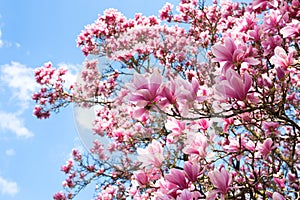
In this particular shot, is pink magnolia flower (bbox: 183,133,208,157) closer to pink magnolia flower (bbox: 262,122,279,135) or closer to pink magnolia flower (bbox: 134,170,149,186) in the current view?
pink magnolia flower (bbox: 134,170,149,186)

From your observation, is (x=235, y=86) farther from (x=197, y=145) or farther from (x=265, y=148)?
(x=265, y=148)

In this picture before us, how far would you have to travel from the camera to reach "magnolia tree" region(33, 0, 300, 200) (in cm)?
137

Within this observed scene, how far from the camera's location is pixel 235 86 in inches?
50.0

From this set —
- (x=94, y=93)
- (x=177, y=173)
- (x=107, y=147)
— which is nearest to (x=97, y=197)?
(x=94, y=93)

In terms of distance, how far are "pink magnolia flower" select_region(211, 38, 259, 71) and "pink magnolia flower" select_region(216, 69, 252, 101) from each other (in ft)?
0.42

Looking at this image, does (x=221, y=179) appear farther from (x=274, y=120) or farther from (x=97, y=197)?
(x=97, y=197)

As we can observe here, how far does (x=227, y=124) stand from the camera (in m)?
1.92

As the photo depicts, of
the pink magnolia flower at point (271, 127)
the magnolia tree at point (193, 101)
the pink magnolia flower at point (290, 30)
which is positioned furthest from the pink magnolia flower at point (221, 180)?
the pink magnolia flower at point (290, 30)

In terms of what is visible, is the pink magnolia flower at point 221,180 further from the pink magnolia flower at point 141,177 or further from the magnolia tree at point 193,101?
the pink magnolia flower at point 141,177

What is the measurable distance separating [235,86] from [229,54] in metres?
0.16

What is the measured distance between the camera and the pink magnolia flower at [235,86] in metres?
1.26

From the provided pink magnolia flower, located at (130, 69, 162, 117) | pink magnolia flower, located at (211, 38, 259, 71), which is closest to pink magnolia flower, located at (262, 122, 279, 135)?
pink magnolia flower, located at (211, 38, 259, 71)

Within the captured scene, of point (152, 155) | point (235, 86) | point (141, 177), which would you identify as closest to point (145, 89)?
point (235, 86)

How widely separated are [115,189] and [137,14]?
7.96 ft
